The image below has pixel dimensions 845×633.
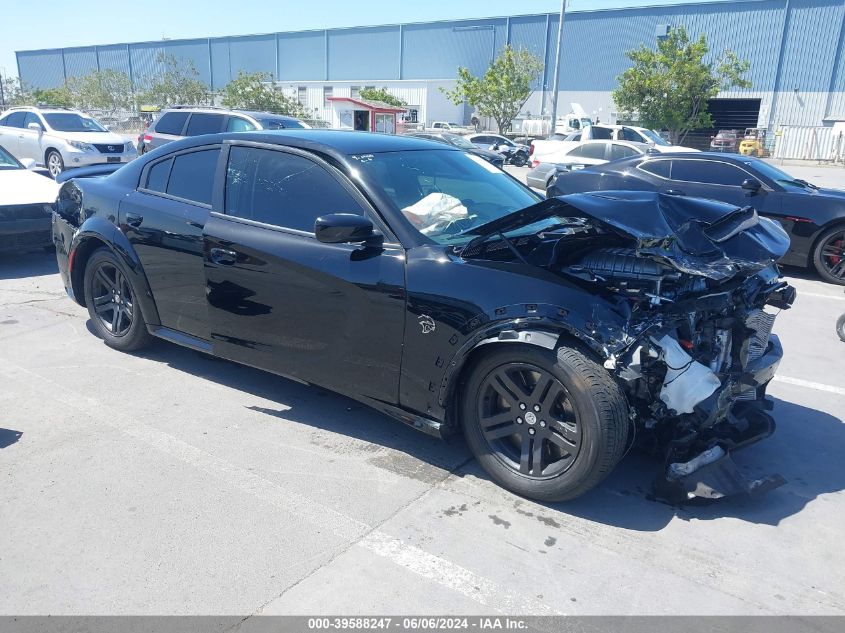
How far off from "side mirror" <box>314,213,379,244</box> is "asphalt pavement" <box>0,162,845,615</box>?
4.12 ft

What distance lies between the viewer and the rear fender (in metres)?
4.86

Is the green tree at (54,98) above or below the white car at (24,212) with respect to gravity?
above

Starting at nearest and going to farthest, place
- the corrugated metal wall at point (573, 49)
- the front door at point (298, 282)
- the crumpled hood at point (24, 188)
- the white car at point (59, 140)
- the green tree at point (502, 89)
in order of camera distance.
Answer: the front door at point (298, 282) → the crumpled hood at point (24, 188) → the white car at point (59, 140) → the corrugated metal wall at point (573, 49) → the green tree at point (502, 89)

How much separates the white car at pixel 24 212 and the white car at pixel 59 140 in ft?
28.8

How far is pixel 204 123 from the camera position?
14883mm

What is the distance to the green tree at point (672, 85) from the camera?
3400cm

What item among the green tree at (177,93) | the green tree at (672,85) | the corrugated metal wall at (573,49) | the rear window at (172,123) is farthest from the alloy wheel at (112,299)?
the green tree at (177,93)

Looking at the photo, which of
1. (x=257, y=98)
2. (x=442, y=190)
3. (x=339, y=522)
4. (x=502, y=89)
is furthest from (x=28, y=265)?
(x=502, y=89)

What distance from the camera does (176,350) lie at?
555 cm

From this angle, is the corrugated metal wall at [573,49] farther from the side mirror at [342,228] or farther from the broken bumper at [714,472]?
the side mirror at [342,228]

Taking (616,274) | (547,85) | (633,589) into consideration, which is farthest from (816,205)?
(547,85)

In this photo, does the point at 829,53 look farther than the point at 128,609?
Yes
